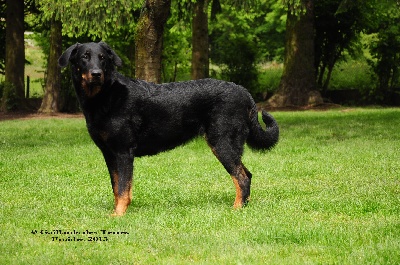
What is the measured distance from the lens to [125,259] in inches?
215

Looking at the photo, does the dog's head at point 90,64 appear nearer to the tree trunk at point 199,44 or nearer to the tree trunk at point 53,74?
the tree trunk at point 199,44

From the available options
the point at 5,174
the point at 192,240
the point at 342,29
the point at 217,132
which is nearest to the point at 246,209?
the point at 217,132

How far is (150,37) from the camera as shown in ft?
55.0

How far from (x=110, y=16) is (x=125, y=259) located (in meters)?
13.5

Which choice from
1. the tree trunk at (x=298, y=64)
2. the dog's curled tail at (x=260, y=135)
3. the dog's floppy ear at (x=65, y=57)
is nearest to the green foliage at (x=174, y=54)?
the tree trunk at (x=298, y=64)

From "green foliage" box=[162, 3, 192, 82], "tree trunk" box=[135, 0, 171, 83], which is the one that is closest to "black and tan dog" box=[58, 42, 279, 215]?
"tree trunk" box=[135, 0, 171, 83]

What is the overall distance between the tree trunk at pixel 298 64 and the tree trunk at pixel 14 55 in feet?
34.0

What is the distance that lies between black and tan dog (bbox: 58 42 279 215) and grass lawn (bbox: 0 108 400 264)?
0.51 m

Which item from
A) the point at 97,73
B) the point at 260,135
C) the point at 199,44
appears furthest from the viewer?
the point at 199,44

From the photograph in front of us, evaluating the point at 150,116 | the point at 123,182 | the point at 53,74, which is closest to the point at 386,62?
the point at 53,74

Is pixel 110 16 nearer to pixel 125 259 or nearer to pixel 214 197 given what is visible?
pixel 214 197

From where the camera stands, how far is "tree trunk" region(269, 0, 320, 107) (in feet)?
89.1

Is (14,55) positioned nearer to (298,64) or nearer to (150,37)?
(298,64)

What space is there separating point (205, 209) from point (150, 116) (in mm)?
1229
